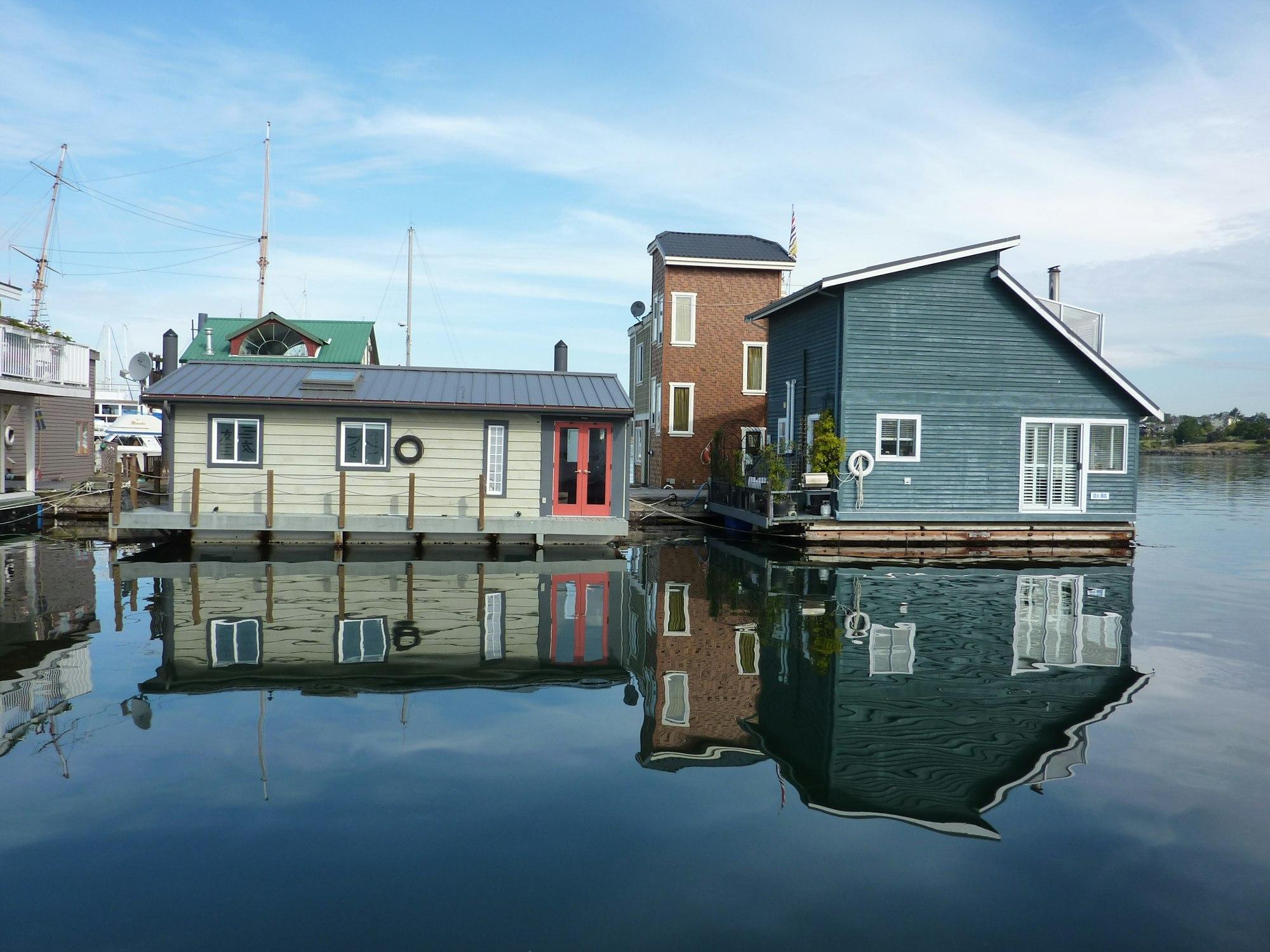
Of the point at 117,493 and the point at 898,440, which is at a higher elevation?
the point at 898,440

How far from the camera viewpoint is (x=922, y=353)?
23.2 m

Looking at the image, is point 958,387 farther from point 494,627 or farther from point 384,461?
point 494,627

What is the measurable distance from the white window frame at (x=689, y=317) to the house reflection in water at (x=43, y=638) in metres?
20.2

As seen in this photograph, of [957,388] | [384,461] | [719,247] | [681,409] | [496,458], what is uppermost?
[719,247]

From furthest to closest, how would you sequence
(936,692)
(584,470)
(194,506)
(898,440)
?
(898,440) < (584,470) < (194,506) < (936,692)

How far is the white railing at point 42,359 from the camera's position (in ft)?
72.2

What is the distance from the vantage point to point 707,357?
111 ft

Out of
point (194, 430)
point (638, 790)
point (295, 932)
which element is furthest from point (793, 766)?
point (194, 430)

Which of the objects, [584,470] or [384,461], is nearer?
[384,461]

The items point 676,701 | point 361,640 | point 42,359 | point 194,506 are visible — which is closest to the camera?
point 676,701

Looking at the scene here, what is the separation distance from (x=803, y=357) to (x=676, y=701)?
17860mm

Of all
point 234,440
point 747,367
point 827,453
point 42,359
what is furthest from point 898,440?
point 42,359

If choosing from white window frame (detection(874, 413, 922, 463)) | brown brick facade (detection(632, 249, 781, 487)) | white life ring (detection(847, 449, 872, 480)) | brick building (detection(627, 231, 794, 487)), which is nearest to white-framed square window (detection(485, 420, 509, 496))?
white life ring (detection(847, 449, 872, 480))

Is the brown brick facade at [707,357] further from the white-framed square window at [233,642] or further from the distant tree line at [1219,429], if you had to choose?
the distant tree line at [1219,429]
